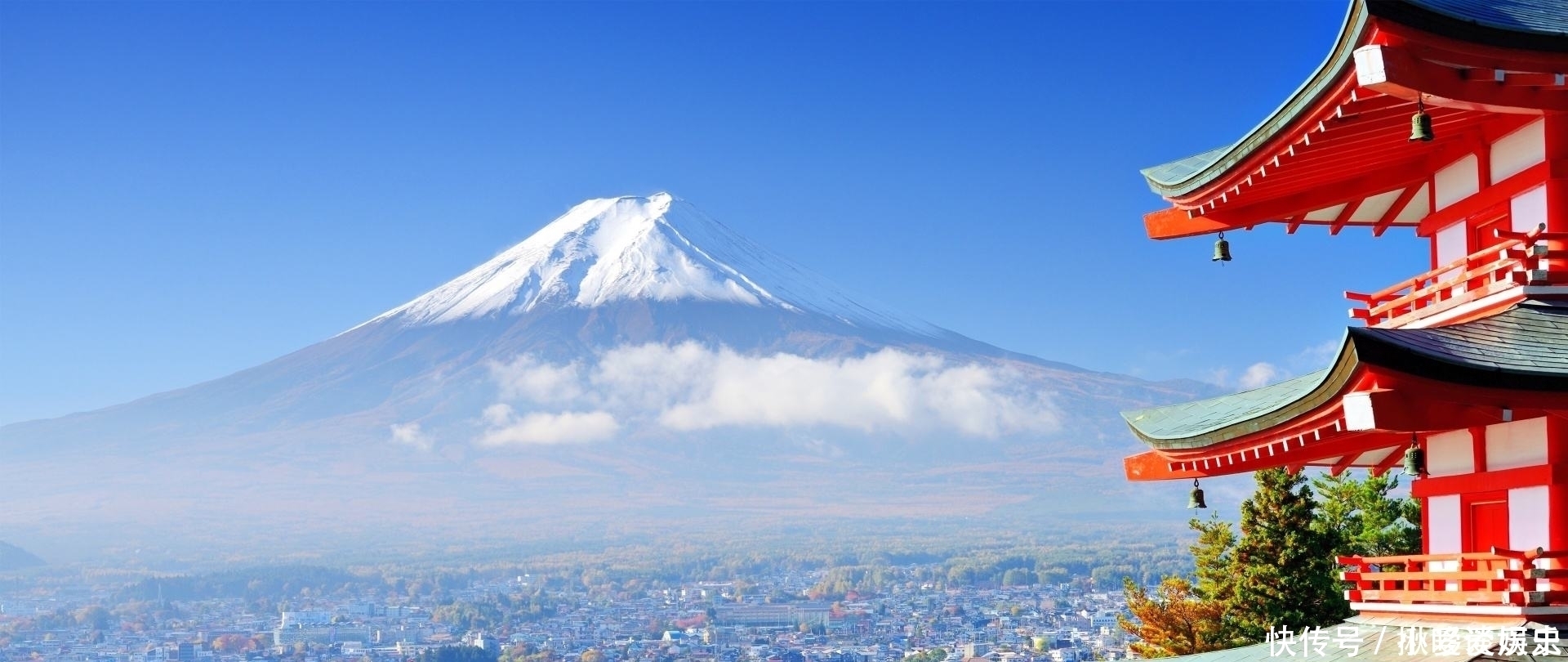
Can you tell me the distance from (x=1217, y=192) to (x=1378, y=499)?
54.4ft

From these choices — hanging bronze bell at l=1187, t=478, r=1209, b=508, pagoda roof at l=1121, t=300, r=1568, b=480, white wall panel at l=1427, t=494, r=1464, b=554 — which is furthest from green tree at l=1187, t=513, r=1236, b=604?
pagoda roof at l=1121, t=300, r=1568, b=480

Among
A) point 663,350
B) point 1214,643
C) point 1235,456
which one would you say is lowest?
point 1214,643

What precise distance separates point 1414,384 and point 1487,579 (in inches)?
64.8

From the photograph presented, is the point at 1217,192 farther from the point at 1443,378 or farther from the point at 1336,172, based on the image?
the point at 1443,378

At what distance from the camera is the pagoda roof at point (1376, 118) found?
8.93m

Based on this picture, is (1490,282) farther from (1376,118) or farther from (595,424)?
(595,424)

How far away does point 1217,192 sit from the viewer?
1181 centimetres

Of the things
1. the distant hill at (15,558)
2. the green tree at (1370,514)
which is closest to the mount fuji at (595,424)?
the distant hill at (15,558)

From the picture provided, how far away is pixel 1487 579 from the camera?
985 cm

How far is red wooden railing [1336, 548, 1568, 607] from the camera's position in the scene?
9703mm

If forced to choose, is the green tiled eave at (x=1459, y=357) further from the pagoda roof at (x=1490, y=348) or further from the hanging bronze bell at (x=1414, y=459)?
the hanging bronze bell at (x=1414, y=459)

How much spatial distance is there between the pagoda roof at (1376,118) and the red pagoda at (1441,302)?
2cm

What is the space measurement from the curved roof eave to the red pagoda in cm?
2

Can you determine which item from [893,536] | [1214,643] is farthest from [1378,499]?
[893,536]
